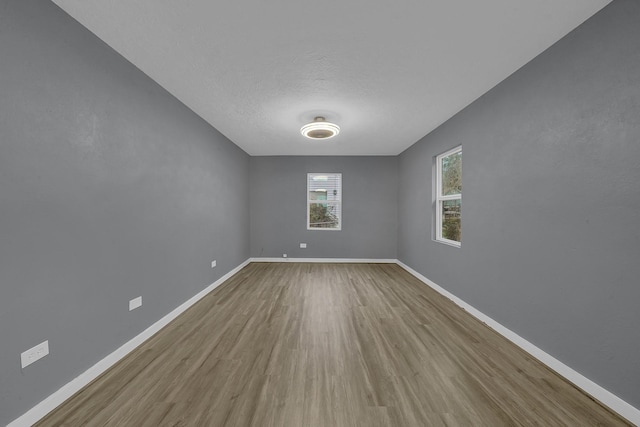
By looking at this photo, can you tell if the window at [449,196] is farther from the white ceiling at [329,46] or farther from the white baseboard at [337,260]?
the white baseboard at [337,260]

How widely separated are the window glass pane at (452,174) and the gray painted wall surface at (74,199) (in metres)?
3.79

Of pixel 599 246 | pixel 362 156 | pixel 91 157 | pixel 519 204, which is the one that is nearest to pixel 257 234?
pixel 362 156

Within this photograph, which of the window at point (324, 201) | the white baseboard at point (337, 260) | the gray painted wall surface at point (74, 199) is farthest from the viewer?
the window at point (324, 201)

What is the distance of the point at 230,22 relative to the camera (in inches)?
62.4

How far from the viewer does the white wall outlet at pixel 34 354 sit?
1.27m

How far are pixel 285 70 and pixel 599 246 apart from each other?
110 inches

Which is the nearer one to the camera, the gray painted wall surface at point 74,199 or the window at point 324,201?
the gray painted wall surface at point 74,199

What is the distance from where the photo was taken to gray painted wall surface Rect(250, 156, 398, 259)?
216 inches

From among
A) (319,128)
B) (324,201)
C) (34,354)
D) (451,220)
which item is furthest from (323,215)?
(34,354)

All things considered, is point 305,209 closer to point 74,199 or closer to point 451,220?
point 451,220

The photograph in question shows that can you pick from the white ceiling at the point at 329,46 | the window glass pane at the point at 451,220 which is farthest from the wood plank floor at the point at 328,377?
the white ceiling at the point at 329,46

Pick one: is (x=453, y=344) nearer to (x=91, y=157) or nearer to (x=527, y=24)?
(x=527, y=24)

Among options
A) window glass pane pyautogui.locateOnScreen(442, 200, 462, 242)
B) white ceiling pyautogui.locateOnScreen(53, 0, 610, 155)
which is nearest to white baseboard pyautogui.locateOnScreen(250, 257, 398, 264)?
window glass pane pyautogui.locateOnScreen(442, 200, 462, 242)

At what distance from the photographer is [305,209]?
18.3 ft
